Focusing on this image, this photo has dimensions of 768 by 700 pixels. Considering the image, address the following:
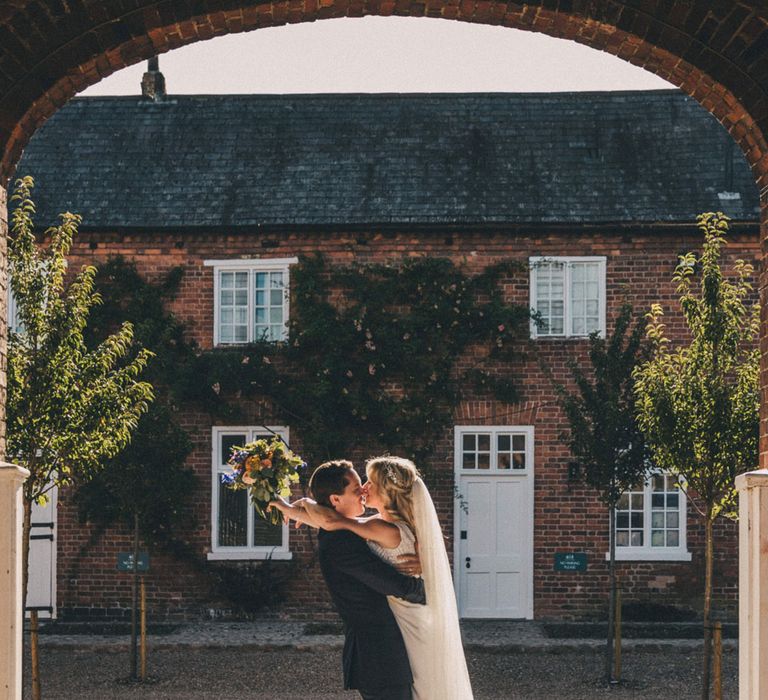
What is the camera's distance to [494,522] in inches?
783

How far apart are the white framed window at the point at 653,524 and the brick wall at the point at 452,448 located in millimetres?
160

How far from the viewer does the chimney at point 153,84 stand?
22.3 meters

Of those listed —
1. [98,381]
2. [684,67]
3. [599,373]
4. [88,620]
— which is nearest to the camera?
[684,67]

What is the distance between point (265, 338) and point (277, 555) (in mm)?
3295

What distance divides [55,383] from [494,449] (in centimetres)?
858

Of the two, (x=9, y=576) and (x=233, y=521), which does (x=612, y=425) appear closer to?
(x=233, y=521)

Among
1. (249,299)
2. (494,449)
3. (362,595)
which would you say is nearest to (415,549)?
(362,595)

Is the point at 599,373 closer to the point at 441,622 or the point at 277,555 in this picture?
the point at 277,555

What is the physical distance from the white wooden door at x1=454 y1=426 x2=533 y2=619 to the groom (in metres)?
13.2

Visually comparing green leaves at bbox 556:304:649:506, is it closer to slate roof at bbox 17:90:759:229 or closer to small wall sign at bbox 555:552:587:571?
small wall sign at bbox 555:552:587:571

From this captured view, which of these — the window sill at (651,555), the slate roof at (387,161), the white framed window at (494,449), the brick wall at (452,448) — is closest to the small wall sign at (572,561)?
the brick wall at (452,448)

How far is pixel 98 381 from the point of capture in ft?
43.9

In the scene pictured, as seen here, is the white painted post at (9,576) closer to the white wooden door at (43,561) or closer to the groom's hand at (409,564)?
the groom's hand at (409,564)

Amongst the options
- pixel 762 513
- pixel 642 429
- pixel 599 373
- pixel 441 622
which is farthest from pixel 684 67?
pixel 599 373
